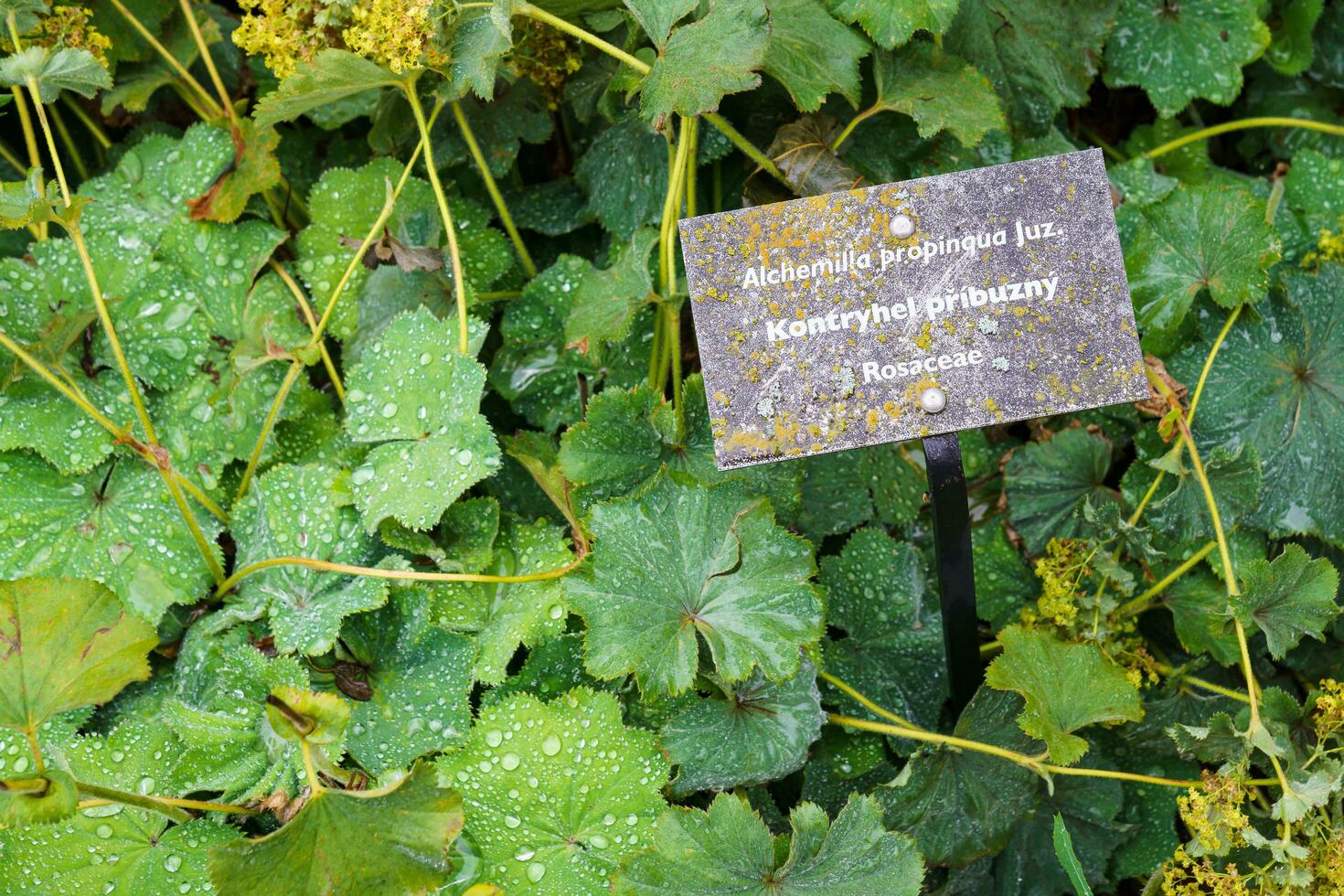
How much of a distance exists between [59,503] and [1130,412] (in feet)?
5.30

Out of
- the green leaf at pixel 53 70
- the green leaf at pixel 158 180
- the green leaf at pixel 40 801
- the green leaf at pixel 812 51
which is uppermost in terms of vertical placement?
the green leaf at pixel 53 70

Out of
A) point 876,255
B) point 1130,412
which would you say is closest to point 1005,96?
point 1130,412

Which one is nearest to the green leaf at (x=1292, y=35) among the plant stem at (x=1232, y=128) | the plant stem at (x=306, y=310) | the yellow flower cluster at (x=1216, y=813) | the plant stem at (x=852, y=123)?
the plant stem at (x=1232, y=128)

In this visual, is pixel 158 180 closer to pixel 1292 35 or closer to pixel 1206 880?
pixel 1206 880

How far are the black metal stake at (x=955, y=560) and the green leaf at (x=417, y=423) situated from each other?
0.55 m

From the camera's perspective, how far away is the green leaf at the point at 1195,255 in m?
1.43

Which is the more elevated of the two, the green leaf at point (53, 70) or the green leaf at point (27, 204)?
the green leaf at point (53, 70)

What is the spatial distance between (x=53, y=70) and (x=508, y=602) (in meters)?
0.90

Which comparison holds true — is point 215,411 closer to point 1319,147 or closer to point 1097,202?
point 1097,202

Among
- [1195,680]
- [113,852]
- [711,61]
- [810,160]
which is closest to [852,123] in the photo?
[810,160]

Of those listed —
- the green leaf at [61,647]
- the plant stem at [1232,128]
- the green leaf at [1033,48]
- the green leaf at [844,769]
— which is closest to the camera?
the green leaf at [61,647]

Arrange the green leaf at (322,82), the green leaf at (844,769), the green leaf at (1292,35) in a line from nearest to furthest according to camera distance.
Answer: the green leaf at (322,82), the green leaf at (844,769), the green leaf at (1292,35)

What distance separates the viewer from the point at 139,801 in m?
1.09

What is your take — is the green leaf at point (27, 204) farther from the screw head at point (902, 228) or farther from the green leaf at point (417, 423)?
the screw head at point (902, 228)
